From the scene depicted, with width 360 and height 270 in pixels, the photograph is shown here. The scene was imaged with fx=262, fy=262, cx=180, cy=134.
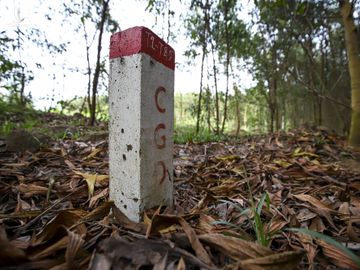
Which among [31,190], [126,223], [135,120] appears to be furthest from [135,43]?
[31,190]

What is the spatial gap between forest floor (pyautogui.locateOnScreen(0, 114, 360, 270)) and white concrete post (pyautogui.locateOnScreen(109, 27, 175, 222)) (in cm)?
10

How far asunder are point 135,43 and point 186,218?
797mm

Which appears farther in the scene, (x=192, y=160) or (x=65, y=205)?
(x=192, y=160)

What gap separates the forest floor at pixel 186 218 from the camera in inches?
32.0

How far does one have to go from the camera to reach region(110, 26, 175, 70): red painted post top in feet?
3.71

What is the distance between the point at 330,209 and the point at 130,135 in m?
1.10

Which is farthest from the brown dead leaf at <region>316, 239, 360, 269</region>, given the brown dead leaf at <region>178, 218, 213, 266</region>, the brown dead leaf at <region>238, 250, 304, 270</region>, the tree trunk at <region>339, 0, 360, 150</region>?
the tree trunk at <region>339, 0, 360, 150</region>

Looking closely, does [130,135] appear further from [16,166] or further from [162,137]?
[16,166]

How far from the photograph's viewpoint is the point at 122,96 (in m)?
1.17

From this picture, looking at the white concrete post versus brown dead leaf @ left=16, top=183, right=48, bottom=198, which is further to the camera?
brown dead leaf @ left=16, top=183, right=48, bottom=198

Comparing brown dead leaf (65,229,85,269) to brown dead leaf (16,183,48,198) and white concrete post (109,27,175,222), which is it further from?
brown dead leaf (16,183,48,198)

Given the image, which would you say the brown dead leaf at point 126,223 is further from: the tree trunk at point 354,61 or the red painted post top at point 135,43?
the tree trunk at point 354,61

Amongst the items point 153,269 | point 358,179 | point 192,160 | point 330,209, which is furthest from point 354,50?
point 153,269

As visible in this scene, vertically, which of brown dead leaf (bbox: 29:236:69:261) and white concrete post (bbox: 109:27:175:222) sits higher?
white concrete post (bbox: 109:27:175:222)
